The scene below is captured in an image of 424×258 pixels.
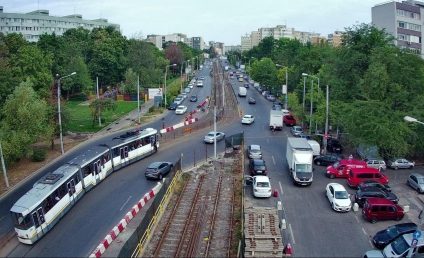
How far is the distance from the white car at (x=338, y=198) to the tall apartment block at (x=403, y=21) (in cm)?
5312

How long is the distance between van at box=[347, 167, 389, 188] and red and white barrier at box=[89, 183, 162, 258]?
15644 mm

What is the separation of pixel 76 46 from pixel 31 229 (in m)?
77.3

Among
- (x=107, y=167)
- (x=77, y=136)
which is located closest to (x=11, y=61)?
(x=77, y=136)

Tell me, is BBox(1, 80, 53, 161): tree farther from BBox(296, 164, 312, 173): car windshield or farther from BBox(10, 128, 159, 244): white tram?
BBox(296, 164, 312, 173): car windshield

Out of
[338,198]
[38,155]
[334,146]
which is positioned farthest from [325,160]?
[38,155]

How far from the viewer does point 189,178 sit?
37938 millimetres

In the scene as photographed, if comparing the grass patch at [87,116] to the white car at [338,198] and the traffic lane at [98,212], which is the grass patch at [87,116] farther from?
the white car at [338,198]

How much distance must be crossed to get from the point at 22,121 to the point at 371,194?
3097cm

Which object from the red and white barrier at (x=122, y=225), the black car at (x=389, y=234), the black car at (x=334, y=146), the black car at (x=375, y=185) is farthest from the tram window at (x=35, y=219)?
the black car at (x=334, y=146)

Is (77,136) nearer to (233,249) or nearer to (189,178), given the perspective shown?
(189,178)

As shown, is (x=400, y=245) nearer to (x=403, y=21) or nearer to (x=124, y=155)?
(x=124, y=155)

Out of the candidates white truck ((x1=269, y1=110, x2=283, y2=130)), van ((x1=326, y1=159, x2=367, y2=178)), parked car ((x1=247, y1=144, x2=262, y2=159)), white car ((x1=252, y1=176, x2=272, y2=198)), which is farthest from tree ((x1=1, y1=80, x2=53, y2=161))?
white truck ((x1=269, y1=110, x2=283, y2=130))

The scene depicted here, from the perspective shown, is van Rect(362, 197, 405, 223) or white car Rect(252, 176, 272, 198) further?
white car Rect(252, 176, 272, 198)

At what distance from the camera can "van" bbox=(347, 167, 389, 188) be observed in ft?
116
